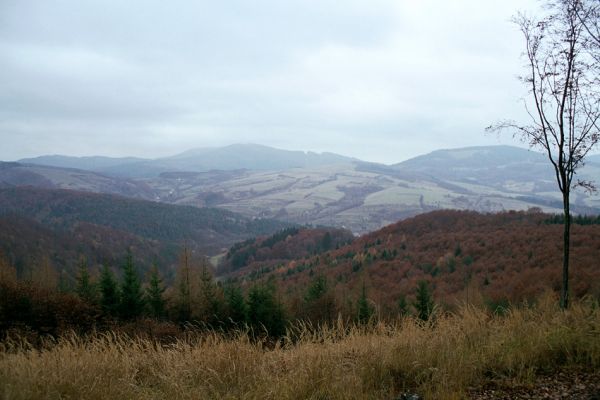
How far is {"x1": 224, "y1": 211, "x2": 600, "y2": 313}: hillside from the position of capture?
43.3 m

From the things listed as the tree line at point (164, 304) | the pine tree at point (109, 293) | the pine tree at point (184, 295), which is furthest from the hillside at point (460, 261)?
the pine tree at point (109, 293)

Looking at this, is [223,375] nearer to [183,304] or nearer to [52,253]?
[183,304]

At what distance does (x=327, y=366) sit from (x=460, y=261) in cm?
6871

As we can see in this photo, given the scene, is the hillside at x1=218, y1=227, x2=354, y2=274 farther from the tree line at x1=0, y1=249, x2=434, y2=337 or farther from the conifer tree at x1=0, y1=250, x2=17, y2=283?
the conifer tree at x1=0, y1=250, x2=17, y2=283

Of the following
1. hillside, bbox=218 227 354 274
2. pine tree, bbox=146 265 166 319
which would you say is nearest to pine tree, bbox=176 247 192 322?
pine tree, bbox=146 265 166 319

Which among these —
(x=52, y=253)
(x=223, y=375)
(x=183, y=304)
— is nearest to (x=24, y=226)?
(x=52, y=253)

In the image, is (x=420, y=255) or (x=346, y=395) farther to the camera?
(x=420, y=255)

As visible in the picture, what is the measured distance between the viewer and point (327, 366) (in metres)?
5.46

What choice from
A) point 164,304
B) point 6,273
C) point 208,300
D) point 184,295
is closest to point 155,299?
point 164,304

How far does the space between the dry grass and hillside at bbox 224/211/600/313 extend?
25348 millimetres

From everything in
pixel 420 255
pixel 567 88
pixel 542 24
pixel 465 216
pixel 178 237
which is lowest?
pixel 178 237

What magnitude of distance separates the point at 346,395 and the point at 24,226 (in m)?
150

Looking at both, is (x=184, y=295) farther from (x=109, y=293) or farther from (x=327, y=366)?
(x=327, y=366)

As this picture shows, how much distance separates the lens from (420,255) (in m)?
79.1
